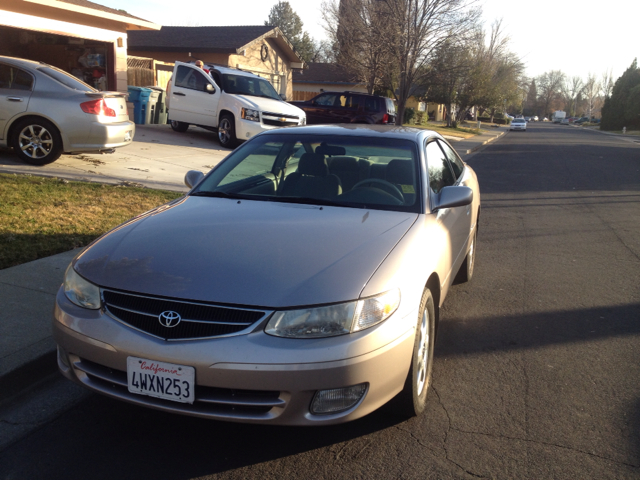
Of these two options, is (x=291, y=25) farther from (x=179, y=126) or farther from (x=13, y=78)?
(x=13, y=78)

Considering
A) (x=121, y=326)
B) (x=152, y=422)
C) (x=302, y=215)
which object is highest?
(x=302, y=215)

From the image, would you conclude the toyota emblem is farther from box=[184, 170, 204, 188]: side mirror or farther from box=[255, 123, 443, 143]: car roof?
box=[255, 123, 443, 143]: car roof

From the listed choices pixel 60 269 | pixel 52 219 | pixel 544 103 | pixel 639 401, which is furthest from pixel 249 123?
pixel 544 103

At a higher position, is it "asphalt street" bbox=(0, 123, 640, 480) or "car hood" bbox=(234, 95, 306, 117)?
"car hood" bbox=(234, 95, 306, 117)

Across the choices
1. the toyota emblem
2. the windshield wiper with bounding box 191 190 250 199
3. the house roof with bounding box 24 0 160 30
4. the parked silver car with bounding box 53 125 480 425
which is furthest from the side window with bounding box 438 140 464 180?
the house roof with bounding box 24 0 160 30

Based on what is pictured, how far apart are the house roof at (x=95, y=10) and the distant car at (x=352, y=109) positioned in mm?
6303

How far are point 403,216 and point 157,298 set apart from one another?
66.0 inches

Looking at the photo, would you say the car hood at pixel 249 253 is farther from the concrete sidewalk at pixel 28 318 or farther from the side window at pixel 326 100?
the side window at pixel 326 100

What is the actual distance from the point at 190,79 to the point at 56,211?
1015 cm

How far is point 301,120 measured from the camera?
1608cm

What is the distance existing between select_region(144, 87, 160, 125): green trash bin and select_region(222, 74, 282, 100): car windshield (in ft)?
11.1

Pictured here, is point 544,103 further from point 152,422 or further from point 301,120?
point 152,422

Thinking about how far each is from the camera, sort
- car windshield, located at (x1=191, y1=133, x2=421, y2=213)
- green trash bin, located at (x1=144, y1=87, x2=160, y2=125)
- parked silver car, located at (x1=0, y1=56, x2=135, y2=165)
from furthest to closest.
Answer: green trash bin, located at (x1=144, y1=87, x2=160, y2=125) < parked silver car, located at (x1=0, y1=56, x2=135, y2=165) < car windshield, located at (x1=191, y1=133, x2=421, y2=213)

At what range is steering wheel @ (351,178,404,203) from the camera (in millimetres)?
4066
